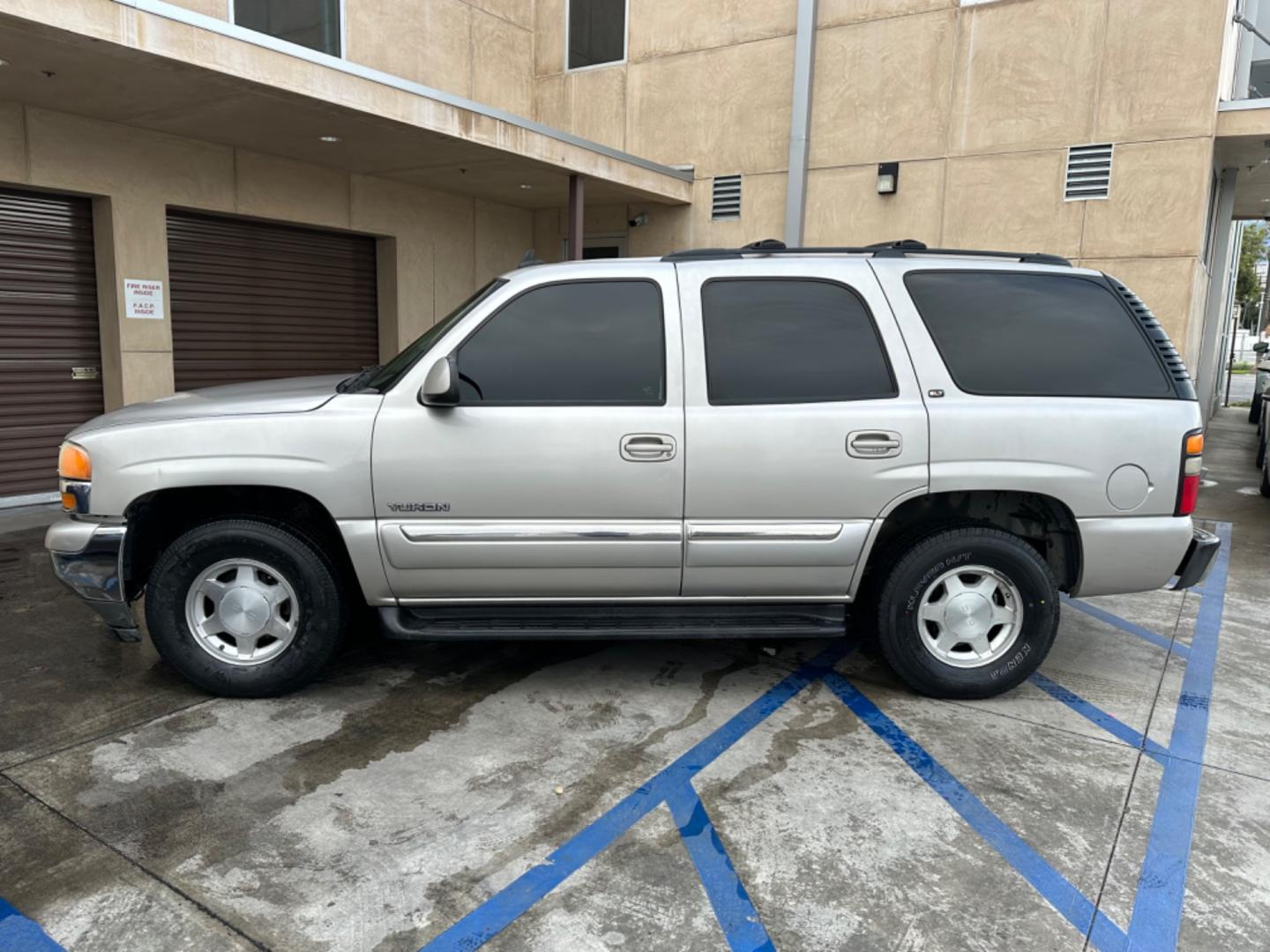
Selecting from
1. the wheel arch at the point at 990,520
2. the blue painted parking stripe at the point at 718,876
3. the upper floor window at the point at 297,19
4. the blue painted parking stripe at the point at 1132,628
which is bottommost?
the blue painted parking stripe at the point at 718,876

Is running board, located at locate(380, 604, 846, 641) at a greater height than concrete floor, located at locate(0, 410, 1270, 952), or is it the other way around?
running board, located at locate(380, 604, 846, 641)

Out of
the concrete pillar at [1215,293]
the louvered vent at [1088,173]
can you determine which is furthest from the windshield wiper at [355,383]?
the concrete pillar at [1215,293]

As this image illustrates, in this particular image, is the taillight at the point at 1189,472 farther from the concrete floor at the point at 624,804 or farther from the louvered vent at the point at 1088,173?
the louvered vent at the point at 1088,173

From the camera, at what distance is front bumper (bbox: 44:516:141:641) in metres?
4.01

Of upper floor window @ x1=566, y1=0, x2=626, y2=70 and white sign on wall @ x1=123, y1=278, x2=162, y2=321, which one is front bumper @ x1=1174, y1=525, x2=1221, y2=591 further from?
upper floor window @ x1=566, y1=0, x2=626, y2=70

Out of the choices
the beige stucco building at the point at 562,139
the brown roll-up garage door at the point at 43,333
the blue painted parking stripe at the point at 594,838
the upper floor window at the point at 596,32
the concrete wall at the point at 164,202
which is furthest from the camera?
→ the upper floor window at the point at 596,32

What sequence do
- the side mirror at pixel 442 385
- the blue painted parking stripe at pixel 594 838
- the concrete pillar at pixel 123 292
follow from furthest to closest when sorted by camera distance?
the concrete pillar at pixel 123 292 → the side mirror at pixel 442 385 → the blue painted parking stripe at pixel 594 838

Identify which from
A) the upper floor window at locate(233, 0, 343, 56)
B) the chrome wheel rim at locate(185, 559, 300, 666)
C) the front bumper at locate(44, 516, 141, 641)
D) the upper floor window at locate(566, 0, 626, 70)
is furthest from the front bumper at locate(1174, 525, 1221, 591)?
the upper floor window at locate(566, 0, 626, 70)

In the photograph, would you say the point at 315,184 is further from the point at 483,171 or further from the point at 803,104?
the point at 803,104

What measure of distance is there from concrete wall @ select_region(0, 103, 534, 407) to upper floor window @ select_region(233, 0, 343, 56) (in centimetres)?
127

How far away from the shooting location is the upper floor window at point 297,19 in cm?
929

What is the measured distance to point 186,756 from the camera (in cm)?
375

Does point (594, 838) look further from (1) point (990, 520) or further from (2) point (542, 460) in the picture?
(1) point (990, 520)

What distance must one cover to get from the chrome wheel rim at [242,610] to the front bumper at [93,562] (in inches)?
11.9
